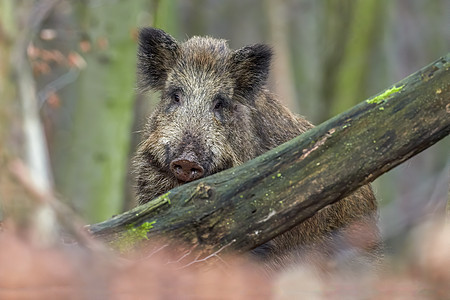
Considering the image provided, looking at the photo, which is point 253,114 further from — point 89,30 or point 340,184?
point 89,30

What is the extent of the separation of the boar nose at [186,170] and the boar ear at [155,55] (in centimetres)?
131

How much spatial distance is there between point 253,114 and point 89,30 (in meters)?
4.51

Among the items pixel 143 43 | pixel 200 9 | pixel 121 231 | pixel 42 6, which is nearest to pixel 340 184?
pixel 121 231

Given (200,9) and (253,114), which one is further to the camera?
(200,9)

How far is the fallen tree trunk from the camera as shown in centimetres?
348

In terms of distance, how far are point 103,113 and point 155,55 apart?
3.74 meters

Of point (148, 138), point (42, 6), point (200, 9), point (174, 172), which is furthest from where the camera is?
point (200, 9)

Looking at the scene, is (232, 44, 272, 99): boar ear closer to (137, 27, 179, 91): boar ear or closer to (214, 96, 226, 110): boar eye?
(214, 96, 226, 110): boar eye

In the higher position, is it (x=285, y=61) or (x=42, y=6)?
(x=285, y=61)

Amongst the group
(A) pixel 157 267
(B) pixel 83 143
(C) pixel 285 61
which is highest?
(C) pixel 285 61

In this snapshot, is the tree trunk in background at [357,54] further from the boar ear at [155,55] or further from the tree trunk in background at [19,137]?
the tree trunk in background at [19,137]

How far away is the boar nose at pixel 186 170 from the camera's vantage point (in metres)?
4.62

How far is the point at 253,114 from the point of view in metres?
5.57

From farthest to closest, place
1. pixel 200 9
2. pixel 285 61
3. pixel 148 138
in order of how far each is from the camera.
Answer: pixel 200 9
pixel 285 61
pixel 148 138
